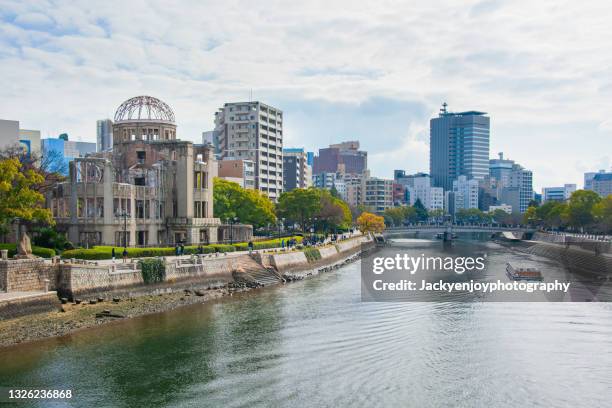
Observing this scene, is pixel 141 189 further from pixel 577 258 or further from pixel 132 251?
pixel 577 258

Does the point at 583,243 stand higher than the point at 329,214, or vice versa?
the point at 329,214

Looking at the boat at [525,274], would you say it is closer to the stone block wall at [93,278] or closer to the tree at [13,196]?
the stone block wall at [93,278]

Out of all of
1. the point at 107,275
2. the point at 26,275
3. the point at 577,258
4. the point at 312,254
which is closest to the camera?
the point at 26,275

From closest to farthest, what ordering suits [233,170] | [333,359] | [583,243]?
[333,359] → [583,243] → [233,170]

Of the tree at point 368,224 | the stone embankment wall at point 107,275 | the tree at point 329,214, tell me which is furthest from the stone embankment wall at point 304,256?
the tree at point 368,224

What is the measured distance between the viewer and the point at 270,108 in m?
172

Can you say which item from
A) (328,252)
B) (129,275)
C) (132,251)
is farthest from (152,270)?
(328,252)

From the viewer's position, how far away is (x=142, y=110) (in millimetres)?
90875

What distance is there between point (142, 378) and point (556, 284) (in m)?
53.3

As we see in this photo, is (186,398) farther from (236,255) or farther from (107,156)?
(107,156)

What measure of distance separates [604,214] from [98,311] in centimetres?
10491

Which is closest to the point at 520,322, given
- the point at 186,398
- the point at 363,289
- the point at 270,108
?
the point at 363,289

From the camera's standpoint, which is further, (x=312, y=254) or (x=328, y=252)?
(x=328, y=252)

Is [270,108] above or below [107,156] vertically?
above
